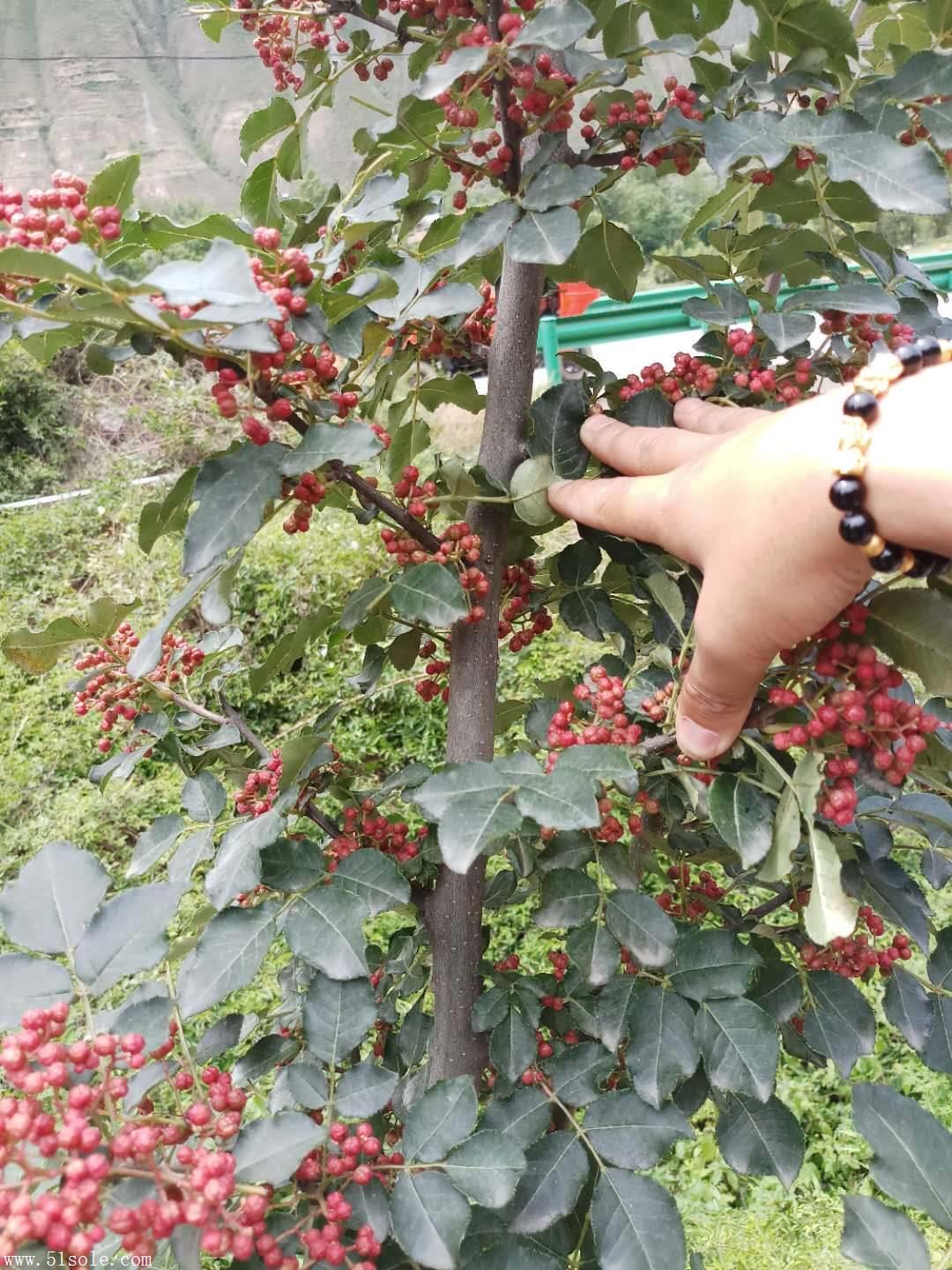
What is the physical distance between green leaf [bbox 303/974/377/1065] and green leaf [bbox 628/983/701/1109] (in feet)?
0.70

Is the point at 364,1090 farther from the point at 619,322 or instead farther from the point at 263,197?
the point at 619,322

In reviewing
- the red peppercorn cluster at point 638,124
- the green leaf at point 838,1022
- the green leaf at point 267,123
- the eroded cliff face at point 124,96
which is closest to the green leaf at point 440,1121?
the green leaf at point 838,1022

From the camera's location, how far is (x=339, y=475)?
727 mm

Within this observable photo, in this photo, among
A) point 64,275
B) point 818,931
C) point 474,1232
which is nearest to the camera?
point 64,275

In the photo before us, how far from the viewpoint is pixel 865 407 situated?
53 centimetres

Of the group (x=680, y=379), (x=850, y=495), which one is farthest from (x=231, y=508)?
(x=680, y=379)

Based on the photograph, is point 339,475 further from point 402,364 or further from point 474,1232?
point 474,1232

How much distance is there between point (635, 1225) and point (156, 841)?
54cm

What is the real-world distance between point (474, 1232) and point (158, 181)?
Result: 5.06m

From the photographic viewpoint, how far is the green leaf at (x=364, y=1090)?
70cm

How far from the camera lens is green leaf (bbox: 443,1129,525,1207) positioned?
2.11 ft

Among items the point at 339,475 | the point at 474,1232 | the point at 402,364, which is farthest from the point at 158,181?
the point at 474,1232

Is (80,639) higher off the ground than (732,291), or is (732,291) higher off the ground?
(732,291)

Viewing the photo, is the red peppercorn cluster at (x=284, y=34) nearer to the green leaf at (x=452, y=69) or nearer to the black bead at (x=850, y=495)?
the green leaf at (x=452, y=69)
